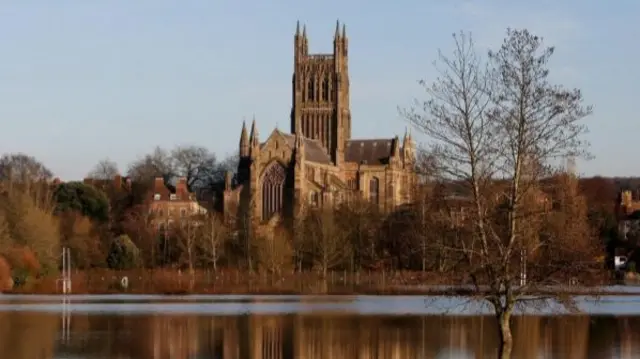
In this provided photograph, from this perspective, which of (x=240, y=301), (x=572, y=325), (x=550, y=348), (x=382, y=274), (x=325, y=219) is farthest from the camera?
(x=325, y=219)

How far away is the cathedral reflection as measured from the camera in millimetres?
34375

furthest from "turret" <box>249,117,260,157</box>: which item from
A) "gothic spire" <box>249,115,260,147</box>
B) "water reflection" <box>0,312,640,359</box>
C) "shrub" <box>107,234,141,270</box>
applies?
"water reflection" <box>0,312,640,359</box>

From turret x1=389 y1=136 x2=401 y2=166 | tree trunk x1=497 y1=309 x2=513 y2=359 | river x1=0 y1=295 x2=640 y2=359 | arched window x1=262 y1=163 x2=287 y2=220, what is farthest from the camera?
turret x1=389 y1=136 x2=401 y2=166

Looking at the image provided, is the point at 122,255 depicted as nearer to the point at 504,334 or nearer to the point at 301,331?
the point at 301,331

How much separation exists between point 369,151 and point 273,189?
1692 cm

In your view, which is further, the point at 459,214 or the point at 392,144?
the point at 392,144

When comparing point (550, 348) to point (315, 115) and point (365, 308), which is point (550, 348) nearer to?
point (365, 308)

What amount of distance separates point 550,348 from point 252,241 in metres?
58.2

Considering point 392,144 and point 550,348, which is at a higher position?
point 392,144

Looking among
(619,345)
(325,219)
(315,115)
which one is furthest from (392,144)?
(619,345)

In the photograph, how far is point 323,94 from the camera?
139 metres

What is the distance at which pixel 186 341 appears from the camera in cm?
3834

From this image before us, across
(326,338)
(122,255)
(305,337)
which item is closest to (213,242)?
(122,255)

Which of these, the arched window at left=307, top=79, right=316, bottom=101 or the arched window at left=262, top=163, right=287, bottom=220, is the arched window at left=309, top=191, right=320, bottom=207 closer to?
the arched window at left=262, top=163, right=287, bottom=220
